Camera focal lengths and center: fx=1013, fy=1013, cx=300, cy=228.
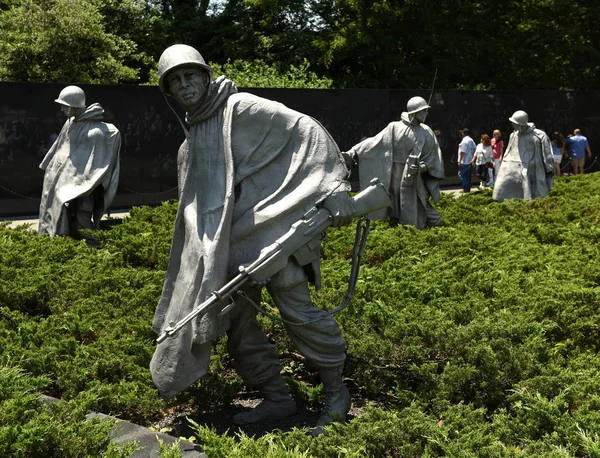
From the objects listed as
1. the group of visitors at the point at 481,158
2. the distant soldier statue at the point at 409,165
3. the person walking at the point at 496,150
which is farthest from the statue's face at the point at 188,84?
the person walking at the point at 496,150

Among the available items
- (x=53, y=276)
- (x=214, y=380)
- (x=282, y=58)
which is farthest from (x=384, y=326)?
(x=282, y=58)

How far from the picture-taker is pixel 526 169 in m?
16.6

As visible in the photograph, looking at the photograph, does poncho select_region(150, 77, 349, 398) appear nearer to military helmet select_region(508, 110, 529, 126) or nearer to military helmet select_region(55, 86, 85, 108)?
military helmet select_region(55, 86, 85, 108)

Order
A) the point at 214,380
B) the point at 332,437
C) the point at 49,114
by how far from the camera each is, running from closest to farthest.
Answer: the point at 332,437 → the point at 214,380 → the point at 49,114

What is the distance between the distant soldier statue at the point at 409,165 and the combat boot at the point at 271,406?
800 centimetres

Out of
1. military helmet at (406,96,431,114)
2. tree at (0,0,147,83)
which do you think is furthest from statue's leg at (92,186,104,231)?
tree at (0,0,147,83)

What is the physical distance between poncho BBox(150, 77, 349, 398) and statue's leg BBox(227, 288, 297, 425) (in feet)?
1.04

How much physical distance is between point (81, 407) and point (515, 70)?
28.7m

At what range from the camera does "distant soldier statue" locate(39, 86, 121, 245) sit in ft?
40.1

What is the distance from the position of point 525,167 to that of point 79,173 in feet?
25.2

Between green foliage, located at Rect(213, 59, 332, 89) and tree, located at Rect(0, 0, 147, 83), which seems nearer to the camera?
tree, located at Rect(0, 0, 147, 83)

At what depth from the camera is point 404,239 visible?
1051 cm

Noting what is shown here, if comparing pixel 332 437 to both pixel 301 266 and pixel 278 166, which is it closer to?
pixel 301 266

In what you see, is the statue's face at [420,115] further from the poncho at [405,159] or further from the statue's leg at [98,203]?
the statue's leg at [98,203]
